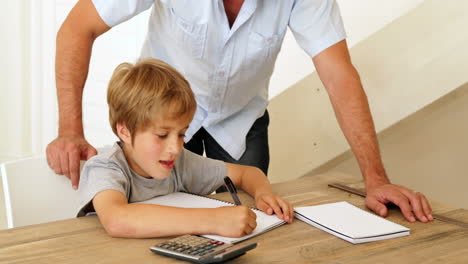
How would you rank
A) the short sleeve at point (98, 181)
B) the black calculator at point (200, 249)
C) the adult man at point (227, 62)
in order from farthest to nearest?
the adult man at point (227, 62) < the short sleeve at point (98, 181) < the black calculator at point (200, 249)

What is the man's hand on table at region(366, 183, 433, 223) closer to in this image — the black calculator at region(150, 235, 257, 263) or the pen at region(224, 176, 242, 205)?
the pen at region(224, 176, 242, 205)

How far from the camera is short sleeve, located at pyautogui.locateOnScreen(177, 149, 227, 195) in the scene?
60.4 inches

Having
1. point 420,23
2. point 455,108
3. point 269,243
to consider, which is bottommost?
point 269,243

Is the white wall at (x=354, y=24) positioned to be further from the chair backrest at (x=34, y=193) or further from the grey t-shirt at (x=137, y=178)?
the chair backrest at (x=34, y=193)

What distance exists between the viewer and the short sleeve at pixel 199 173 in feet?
5.04

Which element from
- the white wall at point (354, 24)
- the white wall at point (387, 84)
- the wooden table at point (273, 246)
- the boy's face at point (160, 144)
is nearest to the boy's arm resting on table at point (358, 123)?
the wooden table at point (273, 246)

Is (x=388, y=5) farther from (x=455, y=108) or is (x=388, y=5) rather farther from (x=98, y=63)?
(x=98, y=63)

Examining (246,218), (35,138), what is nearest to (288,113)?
(246,218)

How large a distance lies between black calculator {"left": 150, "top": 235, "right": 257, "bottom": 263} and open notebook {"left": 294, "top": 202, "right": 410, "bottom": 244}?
254 millimetres

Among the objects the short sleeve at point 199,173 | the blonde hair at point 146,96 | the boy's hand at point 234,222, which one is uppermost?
the blonde hair at point 146,96

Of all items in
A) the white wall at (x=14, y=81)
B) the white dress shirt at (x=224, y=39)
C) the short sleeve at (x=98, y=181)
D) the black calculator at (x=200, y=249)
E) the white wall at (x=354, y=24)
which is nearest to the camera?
the black calculator at (x=200, y=249)

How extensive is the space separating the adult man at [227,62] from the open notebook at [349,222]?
0.17m

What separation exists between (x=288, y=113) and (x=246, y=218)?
1.57m

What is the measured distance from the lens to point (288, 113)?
270cm
